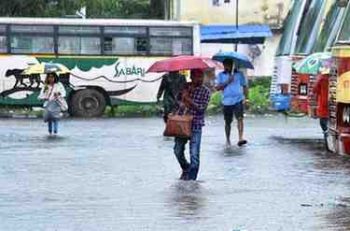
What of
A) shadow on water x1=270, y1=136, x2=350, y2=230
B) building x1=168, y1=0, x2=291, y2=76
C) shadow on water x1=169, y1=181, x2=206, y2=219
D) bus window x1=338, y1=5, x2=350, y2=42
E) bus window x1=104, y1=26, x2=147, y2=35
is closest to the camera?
shadow on water x1=270, y1=136, x2=350, y2=230

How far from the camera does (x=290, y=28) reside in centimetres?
2075

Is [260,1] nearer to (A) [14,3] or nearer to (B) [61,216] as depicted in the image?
(A) [14,3]

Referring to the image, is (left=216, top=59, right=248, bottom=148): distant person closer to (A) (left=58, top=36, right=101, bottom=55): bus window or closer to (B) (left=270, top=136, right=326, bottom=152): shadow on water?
(B) (left=270, top=136, right=326, bottom=152): shadow on water

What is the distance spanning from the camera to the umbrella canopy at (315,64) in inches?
660

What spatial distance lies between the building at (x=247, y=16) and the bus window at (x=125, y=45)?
10.9 m

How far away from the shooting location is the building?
40.8 metres

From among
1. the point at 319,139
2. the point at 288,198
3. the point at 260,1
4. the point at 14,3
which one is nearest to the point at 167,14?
the point at 260,1

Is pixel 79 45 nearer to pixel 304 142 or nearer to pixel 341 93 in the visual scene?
pixel 304 142

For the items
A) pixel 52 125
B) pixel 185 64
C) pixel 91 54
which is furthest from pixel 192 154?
pixel 91 54

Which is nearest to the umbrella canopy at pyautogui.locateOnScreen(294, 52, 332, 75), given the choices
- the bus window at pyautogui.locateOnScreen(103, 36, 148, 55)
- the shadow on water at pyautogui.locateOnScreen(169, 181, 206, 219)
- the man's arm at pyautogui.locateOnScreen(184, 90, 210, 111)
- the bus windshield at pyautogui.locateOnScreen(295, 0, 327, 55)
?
the bus windshield at pyautogui.locateOnScreen(295, 0, 327, 55)

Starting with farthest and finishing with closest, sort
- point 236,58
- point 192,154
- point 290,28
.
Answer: point 290,28 < point 236,58 < point 192,154

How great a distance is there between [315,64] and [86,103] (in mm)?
13207

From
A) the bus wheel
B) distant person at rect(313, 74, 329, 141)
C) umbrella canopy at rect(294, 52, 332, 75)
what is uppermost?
umbrella canopy at rect(294, 52, 332, 75)

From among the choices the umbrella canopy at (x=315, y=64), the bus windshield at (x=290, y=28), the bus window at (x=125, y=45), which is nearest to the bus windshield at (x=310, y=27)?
the bus windshield at (x=290, y=28)
